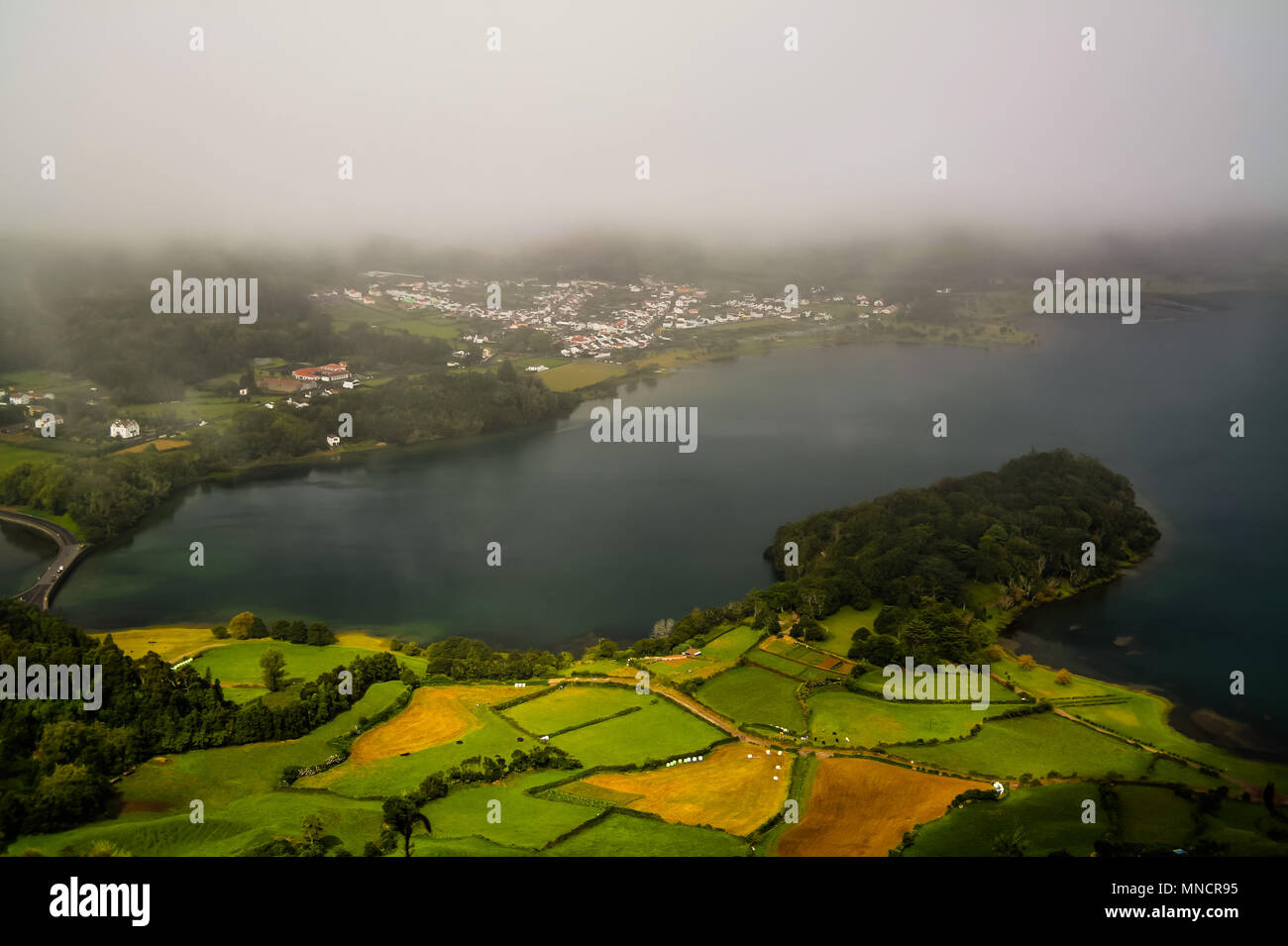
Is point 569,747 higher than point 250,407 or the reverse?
the reverse

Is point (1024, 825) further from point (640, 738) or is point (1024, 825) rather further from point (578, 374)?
point (578, 374)

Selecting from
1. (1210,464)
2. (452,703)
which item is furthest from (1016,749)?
(1210,464)

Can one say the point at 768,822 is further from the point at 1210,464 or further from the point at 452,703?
the point at 1210,464

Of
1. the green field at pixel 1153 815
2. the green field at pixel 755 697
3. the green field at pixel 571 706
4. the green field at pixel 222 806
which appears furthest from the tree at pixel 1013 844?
the green field at pixel 571 706

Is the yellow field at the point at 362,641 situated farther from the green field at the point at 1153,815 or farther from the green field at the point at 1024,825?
the green field at the point at 1153,815

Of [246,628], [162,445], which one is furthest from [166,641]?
[162,445]

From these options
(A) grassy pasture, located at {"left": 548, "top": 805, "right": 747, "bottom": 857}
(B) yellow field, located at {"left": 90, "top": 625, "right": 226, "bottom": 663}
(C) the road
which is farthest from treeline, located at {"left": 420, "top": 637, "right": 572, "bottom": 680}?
(C) the road
